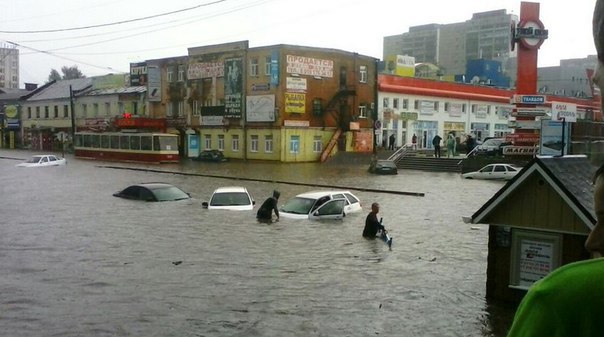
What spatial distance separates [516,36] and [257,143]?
2459 cm

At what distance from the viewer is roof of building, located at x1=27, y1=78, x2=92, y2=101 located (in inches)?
3226

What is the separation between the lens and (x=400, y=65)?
7450 cm

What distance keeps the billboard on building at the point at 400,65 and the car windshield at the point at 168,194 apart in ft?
167

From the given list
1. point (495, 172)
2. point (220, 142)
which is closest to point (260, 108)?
point (220, 142)

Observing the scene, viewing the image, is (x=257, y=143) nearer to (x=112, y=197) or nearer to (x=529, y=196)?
(x=112, y=197)

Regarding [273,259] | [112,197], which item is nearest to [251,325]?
[273,259]

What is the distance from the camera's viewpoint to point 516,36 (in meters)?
43.0

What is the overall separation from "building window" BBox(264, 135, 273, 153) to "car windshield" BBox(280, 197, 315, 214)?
31.9 m

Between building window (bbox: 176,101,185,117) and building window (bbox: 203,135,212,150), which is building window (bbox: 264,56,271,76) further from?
building window (bbox: 176,101,185,117)

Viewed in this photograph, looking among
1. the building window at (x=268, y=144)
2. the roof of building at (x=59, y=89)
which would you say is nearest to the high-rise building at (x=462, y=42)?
the roof of building at (x=59, y=89)

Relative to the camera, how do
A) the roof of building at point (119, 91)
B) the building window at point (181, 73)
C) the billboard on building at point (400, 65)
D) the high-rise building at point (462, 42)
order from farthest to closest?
the high-rise building at point (462, 42)
the billboard on building at point (400, 65)
the roof of building at point (119, 91)
the building window at point (181, 73)

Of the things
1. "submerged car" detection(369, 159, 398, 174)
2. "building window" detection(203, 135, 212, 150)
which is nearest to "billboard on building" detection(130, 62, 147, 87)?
"building window" detection(203, 135, 212, 150)

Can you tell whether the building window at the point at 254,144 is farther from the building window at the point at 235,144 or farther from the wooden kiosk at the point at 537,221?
the wooden kiosk at the point at 537,221

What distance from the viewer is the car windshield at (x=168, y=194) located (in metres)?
26.6
